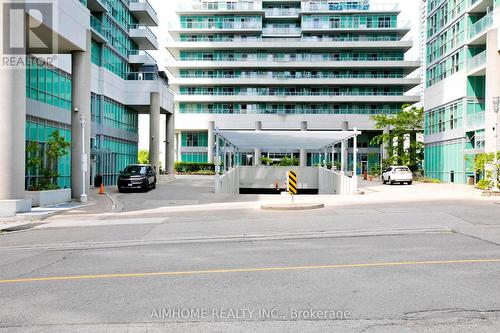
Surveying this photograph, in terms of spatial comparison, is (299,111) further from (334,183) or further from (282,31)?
(334,183)

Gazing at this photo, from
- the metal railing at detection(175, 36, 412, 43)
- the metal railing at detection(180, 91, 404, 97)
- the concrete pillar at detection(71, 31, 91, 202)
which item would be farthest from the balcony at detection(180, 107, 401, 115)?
the concrete pillar at detection(71, 31, 91, 202)

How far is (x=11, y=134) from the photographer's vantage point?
19109 millimetres

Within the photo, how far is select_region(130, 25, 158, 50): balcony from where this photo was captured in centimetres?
4856

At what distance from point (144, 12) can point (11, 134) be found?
107 feet

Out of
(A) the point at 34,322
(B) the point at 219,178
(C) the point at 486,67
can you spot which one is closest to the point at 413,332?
(A) the point at 34,322

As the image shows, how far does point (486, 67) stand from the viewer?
40.6 metres

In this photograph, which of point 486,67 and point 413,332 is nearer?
point 413,332

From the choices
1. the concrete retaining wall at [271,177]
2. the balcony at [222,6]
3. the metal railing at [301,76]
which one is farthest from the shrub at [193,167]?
the balcony at [222,6]

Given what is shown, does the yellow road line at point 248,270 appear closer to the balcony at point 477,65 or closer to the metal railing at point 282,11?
the balcony at point 477,65

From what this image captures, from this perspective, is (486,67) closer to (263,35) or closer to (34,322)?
(34,322)

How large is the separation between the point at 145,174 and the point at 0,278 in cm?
2630

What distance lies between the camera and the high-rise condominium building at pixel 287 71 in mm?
82188

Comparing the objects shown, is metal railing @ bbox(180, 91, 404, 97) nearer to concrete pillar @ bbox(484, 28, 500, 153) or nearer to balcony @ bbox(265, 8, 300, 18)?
balcony @ bbox(265, 8, 300, 18)

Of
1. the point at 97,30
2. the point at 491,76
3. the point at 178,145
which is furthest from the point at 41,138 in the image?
the point at 178,145
